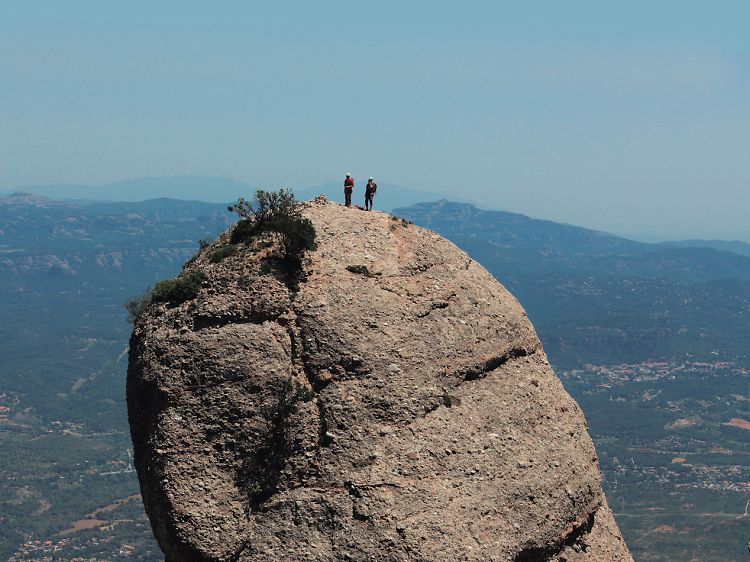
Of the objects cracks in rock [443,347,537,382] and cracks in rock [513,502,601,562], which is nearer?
cracks in rock [513,502,601,562]

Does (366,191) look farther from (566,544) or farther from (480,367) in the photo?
(566,544)

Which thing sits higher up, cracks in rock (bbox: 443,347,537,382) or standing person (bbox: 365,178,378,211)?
standing person (bbox: 365,178,378,211)

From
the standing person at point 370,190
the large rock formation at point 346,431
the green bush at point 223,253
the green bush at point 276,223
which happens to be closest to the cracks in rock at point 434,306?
the large rock formation at point 346,431

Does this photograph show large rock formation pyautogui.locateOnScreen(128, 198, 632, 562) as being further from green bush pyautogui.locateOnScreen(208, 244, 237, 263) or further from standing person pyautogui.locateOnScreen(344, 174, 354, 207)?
standing person pyautogui.locateOnScreen(344, 174, 354, 207)

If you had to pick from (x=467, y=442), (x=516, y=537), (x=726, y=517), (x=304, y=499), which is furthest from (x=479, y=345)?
(x=726, y=517)

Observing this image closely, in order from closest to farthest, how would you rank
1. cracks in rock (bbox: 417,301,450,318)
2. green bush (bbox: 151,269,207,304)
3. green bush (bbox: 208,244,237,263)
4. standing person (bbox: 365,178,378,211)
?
1. green bush (bbox: 151,269,207,304)
2. cracks in rock (bbox: 417,301,450,318)
3. green bush (bbox: 208,244,237,263)
4. standing person (bbox: 365,178,378,211)

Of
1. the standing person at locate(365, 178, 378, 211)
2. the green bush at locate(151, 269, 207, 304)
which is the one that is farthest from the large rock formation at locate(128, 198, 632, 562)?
the standing person at locate(365, 178, 378, 211)

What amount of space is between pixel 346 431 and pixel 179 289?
8029 mm

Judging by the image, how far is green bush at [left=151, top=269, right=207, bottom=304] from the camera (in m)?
→ 21.4

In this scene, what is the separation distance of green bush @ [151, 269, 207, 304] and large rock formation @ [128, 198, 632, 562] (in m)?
0.41

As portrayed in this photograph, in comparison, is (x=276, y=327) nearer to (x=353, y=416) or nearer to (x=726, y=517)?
(x=353, y=416)

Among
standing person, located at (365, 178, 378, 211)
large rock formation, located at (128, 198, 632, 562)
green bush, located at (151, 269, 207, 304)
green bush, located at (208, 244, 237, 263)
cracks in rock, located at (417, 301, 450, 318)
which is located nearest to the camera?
large rock formation, located at (128, 198, 632, 562)

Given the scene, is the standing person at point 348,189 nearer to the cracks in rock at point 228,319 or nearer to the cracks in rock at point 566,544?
the cracks in rock at point 228,319

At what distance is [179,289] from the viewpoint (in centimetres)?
2147
